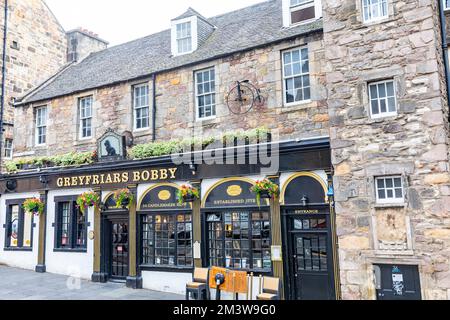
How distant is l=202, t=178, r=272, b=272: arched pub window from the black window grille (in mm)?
726

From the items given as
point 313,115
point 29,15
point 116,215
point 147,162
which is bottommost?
point 116,215

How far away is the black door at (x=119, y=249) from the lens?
41.7 ft

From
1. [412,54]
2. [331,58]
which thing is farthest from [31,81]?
[412,54]

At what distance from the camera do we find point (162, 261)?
11.9 meters

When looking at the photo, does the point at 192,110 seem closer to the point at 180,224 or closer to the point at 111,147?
the point at 111,147

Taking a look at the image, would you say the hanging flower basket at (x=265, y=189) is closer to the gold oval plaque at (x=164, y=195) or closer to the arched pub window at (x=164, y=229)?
the arched pub window at (x=164, y=229)

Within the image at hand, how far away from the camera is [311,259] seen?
9875 mm

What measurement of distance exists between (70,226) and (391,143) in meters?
10.6

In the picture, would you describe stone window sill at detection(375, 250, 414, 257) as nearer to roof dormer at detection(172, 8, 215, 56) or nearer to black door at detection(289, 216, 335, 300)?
black door at detection(289, 216, 335, 300)

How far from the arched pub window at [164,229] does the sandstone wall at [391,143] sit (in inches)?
188

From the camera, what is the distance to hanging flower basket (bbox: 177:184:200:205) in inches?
442

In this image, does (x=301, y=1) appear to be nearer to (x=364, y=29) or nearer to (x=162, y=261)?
(x=364, y=29)

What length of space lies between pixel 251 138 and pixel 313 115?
1.70 meters

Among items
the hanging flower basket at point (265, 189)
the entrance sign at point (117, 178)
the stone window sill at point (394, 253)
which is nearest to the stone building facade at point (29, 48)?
the entrance sign at point (117, 178)
